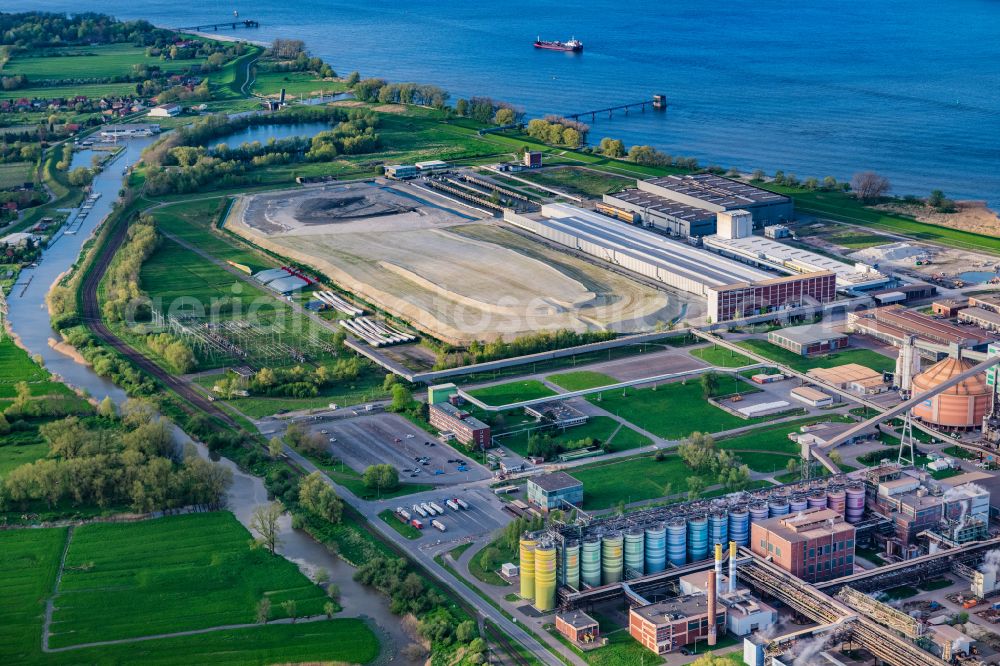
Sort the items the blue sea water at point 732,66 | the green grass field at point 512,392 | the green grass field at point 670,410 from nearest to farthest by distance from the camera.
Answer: the green grass field at point 670,410 → the green grass field at point 512,392 → the blue sea water at point 732,66

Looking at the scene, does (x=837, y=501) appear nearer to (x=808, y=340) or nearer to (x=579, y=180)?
(x=808, y=340)

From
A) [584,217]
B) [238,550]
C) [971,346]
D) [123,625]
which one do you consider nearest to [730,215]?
[584,217]

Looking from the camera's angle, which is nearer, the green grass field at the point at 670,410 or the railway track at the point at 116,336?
the green grass field at the point at 670,410

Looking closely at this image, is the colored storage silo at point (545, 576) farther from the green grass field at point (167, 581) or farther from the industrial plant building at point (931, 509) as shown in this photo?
the industrial plant building at point (931, 509)

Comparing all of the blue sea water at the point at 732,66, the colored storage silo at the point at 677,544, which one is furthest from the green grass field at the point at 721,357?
the blue sea water at the point at 732,66

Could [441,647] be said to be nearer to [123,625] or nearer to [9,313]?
[123,625]

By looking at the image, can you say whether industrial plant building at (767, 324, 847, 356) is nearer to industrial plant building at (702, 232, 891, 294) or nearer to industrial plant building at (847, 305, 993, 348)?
industrial plant building at (847, 305, 993, 348)
